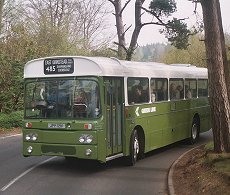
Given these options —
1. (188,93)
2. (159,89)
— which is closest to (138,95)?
(159,89)

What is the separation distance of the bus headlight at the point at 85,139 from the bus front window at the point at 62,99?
20.0 inches

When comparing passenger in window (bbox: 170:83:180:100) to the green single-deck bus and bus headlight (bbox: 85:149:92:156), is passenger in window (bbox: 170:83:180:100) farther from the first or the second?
bus headlight (bbox: 85:149:92:156)

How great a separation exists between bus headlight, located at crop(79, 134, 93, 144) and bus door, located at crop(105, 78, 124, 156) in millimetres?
612

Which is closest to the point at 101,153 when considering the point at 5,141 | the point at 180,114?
the point at 180,114

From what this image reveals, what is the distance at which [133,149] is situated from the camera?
544 inches

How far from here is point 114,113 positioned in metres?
13.0

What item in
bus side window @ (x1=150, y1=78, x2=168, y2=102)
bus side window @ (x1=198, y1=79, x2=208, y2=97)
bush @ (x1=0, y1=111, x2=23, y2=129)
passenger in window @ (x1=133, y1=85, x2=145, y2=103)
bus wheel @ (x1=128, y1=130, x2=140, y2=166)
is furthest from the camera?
bush @ (x1=0, y1=111, x2=23, y2=129)

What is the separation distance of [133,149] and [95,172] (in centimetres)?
147

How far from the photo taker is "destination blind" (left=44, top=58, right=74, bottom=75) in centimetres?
1260

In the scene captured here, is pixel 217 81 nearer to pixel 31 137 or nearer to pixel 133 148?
pixel 133 148

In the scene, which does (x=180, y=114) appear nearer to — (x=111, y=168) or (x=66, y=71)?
(x=111, y=168)

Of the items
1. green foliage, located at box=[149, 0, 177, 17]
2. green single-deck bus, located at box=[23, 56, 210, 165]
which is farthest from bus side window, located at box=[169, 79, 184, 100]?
green foliage, located at box=[149, 0, 177, 17]

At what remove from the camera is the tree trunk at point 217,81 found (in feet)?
43.7

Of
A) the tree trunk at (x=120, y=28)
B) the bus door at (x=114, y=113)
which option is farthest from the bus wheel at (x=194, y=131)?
the tree trunk at (x=120, y=28)
